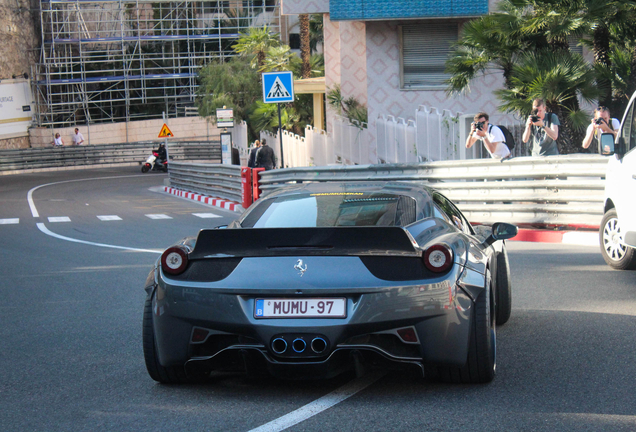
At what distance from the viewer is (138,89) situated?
52219 mm

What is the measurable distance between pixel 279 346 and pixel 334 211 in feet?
3.68

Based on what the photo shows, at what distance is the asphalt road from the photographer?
162 inches

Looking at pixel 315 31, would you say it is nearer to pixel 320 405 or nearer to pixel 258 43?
pixel 258 43

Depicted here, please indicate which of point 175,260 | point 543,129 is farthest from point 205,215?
point 175,260

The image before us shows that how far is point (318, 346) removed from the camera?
4230 mm

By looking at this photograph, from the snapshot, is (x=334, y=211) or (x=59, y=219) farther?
(x=59, y=219)

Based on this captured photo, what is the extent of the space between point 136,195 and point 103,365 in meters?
22.5

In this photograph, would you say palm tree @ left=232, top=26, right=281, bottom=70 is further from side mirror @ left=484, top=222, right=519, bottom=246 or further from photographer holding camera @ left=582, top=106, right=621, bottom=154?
side mirror @ left=484, top=222, right=519, bottom=246

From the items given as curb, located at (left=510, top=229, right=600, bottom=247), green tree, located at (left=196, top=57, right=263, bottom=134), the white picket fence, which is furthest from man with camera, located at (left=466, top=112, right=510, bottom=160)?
green tree, located at (left=196, top=57, right=263, bottom=134)

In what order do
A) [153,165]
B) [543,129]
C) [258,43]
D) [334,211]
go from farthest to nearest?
[258,43] → [153,165] → [543,129] → [334,211]

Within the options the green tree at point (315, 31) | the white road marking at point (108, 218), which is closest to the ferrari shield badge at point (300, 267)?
the white road marking at point (108, 218)

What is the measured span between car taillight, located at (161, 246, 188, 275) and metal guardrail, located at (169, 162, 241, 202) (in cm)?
1613

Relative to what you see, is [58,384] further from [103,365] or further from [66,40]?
[66,40]

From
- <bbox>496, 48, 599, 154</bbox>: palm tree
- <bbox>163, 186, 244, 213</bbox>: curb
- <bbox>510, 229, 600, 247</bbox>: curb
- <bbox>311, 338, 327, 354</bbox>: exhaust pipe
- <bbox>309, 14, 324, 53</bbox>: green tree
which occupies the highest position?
<bbox>309, 14, 324, 53</bbox>: green tree
